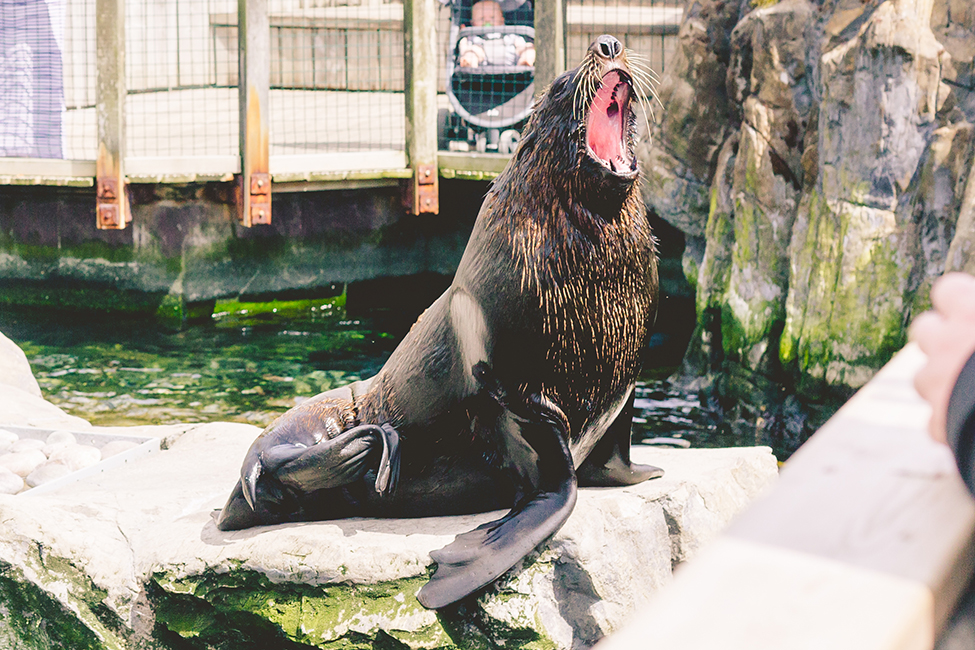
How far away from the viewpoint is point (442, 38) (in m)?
12.9

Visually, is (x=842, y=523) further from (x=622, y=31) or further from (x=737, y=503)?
(x=622, y=31)

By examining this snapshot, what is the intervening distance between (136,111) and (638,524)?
10.0m

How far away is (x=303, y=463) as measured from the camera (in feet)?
11.1

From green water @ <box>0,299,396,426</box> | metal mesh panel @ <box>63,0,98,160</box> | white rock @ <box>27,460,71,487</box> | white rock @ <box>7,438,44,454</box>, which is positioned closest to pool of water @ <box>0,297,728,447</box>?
green water @ <box>0,299,396,426</box>

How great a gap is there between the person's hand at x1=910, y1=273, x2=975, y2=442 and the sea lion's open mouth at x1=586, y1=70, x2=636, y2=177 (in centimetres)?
192

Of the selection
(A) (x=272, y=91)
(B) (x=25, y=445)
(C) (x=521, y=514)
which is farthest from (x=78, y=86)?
(C) (x=521, y=514)

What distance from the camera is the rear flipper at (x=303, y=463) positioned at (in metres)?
3.36

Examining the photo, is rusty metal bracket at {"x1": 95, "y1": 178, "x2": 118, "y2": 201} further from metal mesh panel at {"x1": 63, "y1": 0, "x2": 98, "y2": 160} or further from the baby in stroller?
the baby in stroller

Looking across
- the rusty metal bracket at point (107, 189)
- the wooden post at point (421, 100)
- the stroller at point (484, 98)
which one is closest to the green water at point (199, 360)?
the rusty metal bracket at point (107, 189)

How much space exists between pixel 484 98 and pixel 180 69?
512 cm

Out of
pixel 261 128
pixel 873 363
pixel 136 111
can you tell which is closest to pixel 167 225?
pixel 261 128

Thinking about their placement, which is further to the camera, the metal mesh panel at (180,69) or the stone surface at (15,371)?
the metal mesh panel at (180,69)

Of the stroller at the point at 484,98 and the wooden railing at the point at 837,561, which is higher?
Result: the stroller at the point at 484,98

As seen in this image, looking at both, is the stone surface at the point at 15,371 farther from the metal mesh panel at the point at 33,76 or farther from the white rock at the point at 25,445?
the metal mesh panel at the point at 33,76
